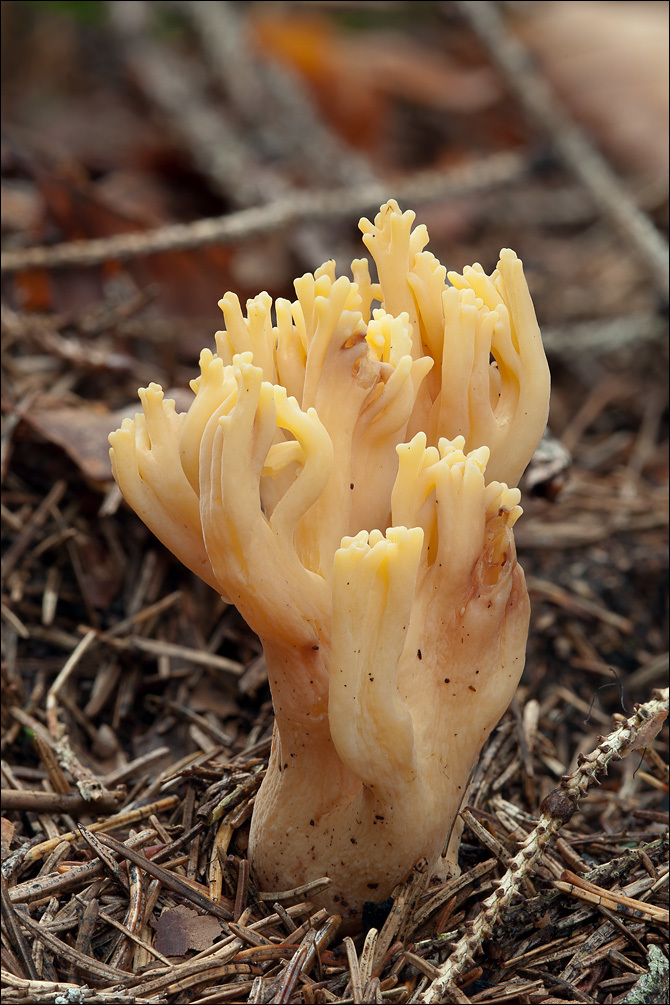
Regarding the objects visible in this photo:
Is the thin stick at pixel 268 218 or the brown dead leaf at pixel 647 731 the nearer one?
the brown dead leaf at pixel 647 731

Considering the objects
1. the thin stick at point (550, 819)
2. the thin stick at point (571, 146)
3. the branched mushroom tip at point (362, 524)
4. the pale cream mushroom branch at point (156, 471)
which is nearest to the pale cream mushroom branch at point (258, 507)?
Result: the branched mushroom tip at point (362, 524)

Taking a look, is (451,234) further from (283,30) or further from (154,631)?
(154,631)

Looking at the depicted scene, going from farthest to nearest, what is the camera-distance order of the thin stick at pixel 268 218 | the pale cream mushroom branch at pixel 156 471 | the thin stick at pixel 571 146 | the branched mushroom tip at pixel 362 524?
the thin stick at pixel 571 146 → the thin stick at pixel 268 218 → the pale cream mushroom branch at pixel 156 471 → the branched mushroom tip at pixel 362 524

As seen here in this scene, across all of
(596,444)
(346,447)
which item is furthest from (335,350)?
(596,444)

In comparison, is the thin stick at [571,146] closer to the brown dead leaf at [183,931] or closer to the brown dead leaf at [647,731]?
the brown dead leaf at [647,731]

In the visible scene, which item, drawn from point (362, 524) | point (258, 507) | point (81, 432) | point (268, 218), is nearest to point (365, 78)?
point (268, 218)

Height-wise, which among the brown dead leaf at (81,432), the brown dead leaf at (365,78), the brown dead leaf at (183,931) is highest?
the brown dead leaf at (365,78)

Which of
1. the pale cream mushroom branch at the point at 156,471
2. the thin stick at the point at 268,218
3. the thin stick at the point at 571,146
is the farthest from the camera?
the thin stick at the point at 571,146

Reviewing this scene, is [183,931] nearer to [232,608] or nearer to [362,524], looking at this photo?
[362,524]

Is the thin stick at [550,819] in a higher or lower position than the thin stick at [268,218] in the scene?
lower
